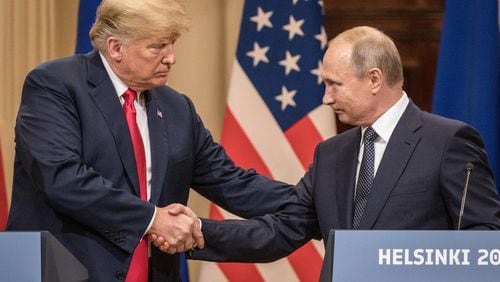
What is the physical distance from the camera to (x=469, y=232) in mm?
2426

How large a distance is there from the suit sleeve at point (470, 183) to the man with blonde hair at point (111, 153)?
0.78m

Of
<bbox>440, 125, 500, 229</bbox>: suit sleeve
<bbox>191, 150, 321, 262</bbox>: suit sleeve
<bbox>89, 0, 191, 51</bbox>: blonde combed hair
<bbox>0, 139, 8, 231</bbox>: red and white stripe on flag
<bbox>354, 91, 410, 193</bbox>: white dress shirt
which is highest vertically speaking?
<bbox>89, 0, 191, 51</bbox>: blonde combed hair

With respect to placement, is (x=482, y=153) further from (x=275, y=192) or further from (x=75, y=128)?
(x=75, y=128)

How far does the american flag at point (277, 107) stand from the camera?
4.46m

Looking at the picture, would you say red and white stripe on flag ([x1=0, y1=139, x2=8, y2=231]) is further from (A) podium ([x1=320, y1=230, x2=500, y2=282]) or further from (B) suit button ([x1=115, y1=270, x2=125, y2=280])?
(A) podium ([x1=320, y1=230, x2=500, y2=282])

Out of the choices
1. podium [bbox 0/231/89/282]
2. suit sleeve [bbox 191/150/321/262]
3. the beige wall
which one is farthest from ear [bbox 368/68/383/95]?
the beige wall

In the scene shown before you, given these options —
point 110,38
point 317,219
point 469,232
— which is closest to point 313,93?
point 317,219

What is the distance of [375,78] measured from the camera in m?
3.16

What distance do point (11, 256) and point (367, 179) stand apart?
1.14 metres

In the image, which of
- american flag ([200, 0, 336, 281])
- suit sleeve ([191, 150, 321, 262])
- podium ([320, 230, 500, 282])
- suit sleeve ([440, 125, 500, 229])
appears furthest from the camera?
american flag ([200, 0, 336, 281])

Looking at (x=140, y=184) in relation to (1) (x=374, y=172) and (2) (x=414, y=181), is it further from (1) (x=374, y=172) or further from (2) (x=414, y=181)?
(2) (x=414, y=181)

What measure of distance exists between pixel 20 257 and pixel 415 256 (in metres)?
0.89

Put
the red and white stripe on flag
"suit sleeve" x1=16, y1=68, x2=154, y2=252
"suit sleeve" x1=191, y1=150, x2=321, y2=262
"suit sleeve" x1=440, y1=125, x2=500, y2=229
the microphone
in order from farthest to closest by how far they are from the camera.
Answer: the red and white stripe on flag → "suit sleeve" x1=191, y1=150, x2=321, y2=262 → "suit sleeve" x1=16, y1=68, x2=154, y2=252 → "suit sleeve" x1=440, y1=125, x2=500, y2=229 → the microphone

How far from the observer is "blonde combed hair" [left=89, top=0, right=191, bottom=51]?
3180 millimetres
